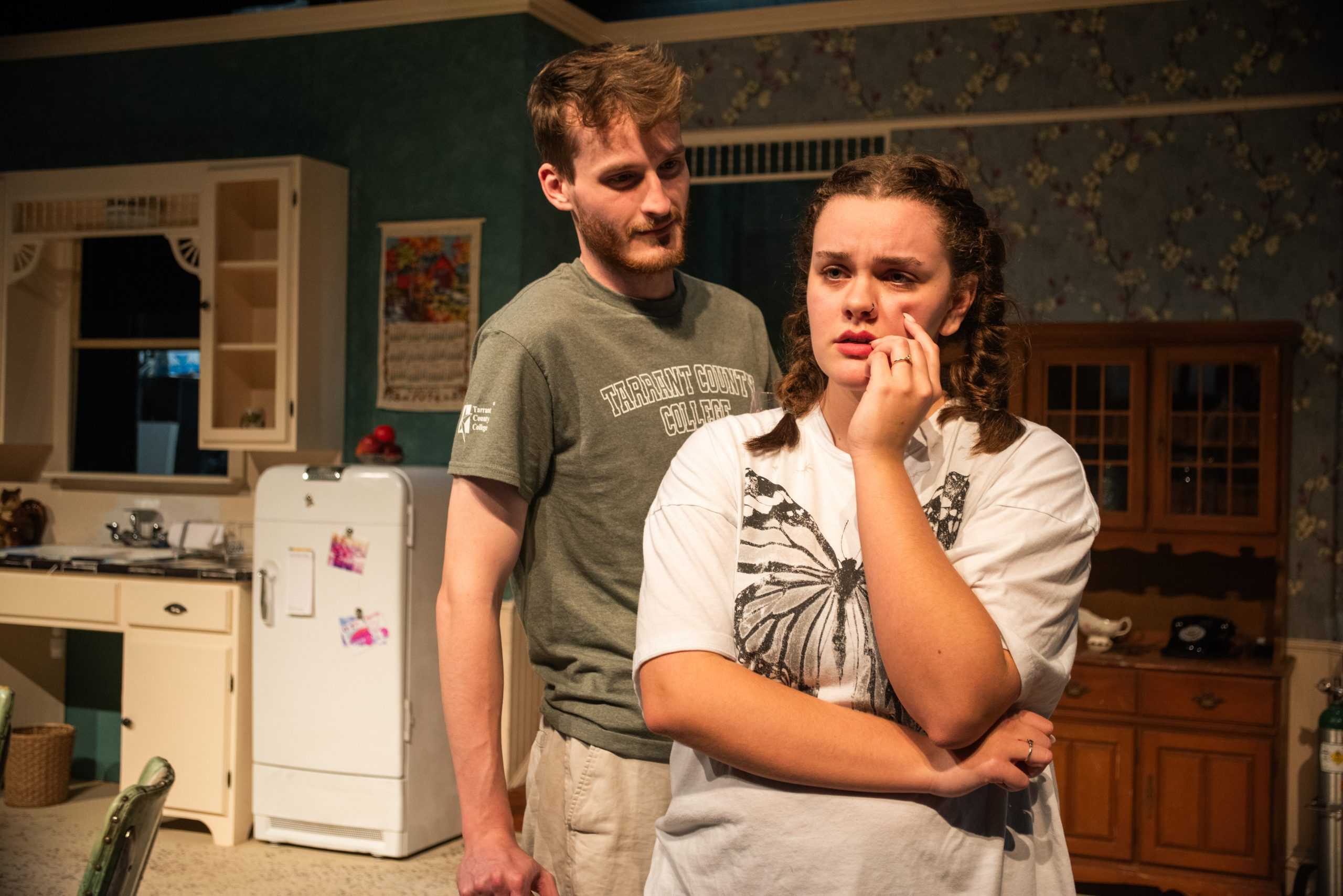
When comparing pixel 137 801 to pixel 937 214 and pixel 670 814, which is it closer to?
pixel 670 814

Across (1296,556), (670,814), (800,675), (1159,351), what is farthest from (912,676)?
(1296,556)

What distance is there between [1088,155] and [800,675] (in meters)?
4.09

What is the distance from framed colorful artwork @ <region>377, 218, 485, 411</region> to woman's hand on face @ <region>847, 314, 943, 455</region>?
3926 millimetres

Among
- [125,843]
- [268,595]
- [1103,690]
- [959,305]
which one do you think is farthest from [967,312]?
[268,595]

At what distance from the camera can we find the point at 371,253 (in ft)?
16.8

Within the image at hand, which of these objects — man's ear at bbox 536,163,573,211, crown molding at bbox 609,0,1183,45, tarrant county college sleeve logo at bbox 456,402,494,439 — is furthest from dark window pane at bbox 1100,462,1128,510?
tarrant county college sleeve logo at bbox 456,402,494,439

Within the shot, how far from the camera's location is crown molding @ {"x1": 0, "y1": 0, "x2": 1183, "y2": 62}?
486cm

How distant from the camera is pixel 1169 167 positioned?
464cm

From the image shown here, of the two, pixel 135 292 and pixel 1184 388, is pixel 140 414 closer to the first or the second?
pixel 135 292

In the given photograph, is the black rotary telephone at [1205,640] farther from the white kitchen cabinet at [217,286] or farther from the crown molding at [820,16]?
the white kitchen cabinet at [217,286]

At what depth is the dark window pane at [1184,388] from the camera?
13.8 feet

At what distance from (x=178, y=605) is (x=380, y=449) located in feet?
2.95

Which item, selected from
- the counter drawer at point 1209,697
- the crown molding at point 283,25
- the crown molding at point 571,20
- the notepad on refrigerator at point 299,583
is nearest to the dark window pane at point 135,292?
the crown molding at point 283,25

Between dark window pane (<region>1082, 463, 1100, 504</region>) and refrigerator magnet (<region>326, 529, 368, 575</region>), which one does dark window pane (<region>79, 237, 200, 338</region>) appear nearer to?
refrigerator magnet (<region>326, 529, 368, 575</region>)
